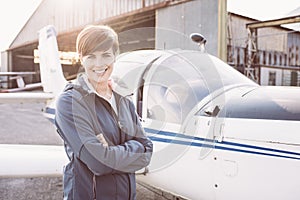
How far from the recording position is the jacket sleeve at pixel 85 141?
1.44 metres

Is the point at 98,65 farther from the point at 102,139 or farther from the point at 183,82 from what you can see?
the point at 183,82

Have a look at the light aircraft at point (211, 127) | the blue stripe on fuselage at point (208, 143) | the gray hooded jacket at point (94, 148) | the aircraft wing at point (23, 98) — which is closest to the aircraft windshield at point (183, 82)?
the light aircraft at point (211, 127)

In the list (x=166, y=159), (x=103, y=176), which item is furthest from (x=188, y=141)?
(x=103, y=176)

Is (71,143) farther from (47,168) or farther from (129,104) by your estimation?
(47,168)

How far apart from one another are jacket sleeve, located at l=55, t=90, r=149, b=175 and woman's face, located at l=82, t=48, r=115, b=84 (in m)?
0.12

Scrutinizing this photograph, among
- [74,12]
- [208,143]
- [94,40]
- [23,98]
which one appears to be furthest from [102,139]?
[74,12]

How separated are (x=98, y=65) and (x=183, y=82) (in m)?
1.31

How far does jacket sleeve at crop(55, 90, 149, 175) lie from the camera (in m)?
1.44

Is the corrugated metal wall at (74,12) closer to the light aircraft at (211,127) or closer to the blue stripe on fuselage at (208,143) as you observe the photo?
the light aircraft at (211,127)

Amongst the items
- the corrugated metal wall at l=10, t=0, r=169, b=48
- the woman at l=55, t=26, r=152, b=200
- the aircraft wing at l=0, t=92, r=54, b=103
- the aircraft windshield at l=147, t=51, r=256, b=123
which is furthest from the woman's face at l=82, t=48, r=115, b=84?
the corrugated metal wall at l=10, t=0, r=169, b=48

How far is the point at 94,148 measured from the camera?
1.43 metres

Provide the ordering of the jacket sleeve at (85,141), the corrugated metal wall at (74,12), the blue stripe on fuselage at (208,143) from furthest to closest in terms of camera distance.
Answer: the corrugated metal wall at (74,12) < the blue stripe on fuselage at (208,143) < the jacket sleeve at (85,141)

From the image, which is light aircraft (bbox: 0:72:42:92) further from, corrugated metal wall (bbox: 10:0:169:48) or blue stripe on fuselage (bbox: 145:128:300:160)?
blue stripe on fuselage (bbox: 145:128:300:160)

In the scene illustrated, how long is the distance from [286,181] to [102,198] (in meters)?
1.08
